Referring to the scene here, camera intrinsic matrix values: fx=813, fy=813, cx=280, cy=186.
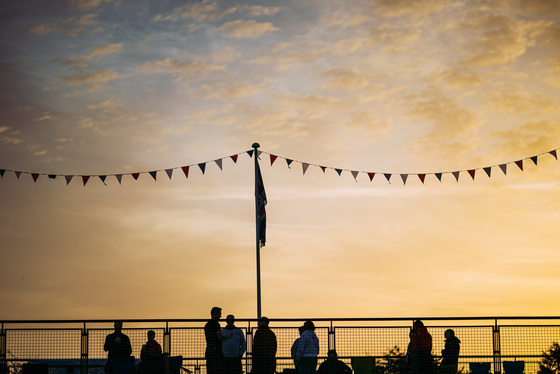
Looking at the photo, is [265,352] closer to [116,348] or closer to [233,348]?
[233,348]

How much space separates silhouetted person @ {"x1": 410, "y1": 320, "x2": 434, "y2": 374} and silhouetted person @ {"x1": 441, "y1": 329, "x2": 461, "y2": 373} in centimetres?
37

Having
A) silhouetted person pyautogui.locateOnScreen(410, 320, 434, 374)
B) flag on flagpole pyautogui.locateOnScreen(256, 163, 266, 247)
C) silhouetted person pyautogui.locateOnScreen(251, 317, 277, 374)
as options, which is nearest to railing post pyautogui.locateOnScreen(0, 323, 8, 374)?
silhouetted person pyautogui.locateOnScreen(251, 317, 277, 374)

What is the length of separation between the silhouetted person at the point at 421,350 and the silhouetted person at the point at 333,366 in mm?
1574

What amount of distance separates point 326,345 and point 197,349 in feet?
9.70

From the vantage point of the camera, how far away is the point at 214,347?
1842 centimetres

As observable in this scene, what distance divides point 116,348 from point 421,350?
7.05 meters

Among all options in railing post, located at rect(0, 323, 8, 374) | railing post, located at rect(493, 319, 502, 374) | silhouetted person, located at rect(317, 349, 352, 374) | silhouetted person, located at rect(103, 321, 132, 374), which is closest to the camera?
silhouetted person, located at rect(103, 321, 132, 374)

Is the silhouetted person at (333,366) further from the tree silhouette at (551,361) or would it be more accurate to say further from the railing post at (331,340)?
the tree silhouette at (551,361)

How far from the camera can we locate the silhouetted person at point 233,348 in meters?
18.3

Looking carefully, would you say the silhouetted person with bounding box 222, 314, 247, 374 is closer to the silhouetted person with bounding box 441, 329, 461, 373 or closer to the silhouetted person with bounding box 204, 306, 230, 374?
the silhouetted person with bounding box 204, 306, 230, 374

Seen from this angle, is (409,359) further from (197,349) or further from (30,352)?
(30,352)

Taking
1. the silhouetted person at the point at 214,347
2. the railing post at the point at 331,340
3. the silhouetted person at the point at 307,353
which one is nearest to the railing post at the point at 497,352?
the railing post at the point at 331,340

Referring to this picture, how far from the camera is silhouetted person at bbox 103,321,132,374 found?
728 inches

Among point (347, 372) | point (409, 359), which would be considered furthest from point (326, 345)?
point (409, 359)
